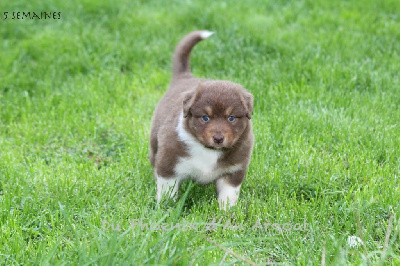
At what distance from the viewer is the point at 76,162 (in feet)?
17.3

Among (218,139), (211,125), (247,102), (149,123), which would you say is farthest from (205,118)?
(149,123)

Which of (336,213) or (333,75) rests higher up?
(333,75)

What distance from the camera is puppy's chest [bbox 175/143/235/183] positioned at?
422 cm

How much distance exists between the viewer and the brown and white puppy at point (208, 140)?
3.99 m

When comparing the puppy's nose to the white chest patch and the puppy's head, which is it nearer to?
the puppy's head

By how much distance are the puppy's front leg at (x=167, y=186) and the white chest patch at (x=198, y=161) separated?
0.07 m

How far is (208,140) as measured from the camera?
3947 millimetres

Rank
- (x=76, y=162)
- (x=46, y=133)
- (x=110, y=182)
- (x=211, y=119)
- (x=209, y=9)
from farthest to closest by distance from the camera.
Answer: (x=209, y=9)
(x=46, y=133)
(x=76, y=162)
(x=110, y=182)
(x=211, y=119)

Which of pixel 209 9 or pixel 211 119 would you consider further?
pixel 209 9

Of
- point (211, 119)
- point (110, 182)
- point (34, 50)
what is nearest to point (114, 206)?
point (110, 182)

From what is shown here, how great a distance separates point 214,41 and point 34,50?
8.06 ft

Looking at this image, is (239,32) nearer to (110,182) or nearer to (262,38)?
(262,38)

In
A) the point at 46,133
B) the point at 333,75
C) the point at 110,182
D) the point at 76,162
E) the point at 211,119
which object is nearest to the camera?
the point at 211,119

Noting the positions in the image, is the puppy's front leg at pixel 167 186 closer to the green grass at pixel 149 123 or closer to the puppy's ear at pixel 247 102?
the green grass at pixel 149 123
